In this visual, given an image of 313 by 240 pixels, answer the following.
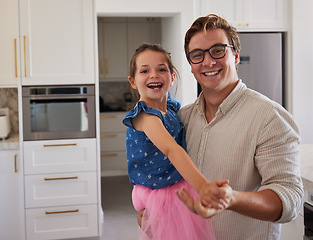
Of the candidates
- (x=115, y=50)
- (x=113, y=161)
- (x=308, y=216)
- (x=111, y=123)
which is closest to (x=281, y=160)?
(x=308, y=216)

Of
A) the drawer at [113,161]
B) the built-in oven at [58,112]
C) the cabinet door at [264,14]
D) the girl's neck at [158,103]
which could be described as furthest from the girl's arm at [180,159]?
the drawer at [113,161]

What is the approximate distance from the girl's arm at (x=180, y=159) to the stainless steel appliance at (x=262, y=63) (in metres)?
2.94

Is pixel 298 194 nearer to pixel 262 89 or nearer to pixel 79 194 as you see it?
pixel 79 194

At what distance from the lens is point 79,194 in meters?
3.68

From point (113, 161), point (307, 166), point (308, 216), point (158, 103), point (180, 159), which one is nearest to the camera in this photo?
point (180, 159)

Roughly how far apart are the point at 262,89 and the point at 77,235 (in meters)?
2.21

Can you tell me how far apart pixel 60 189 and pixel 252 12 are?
8.09 ft

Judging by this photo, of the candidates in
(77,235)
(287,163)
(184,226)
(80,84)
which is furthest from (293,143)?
(77,235)

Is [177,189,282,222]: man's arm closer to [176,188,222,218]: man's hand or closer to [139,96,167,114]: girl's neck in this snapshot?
[176,188,222,218]: man's hand

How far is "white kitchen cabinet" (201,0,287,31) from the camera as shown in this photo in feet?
14.0

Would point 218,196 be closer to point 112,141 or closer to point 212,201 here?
point 212,201

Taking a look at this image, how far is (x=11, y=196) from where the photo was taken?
363cm

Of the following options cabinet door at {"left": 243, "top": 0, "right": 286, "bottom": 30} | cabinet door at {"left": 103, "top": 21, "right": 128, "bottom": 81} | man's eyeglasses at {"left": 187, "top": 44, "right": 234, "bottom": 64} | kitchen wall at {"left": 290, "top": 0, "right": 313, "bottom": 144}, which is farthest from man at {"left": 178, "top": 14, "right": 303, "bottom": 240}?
cabinet door at {"left": 103, "top": 21, "right": 128, "bottom": 81}

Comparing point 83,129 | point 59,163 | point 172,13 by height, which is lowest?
point 59,163
